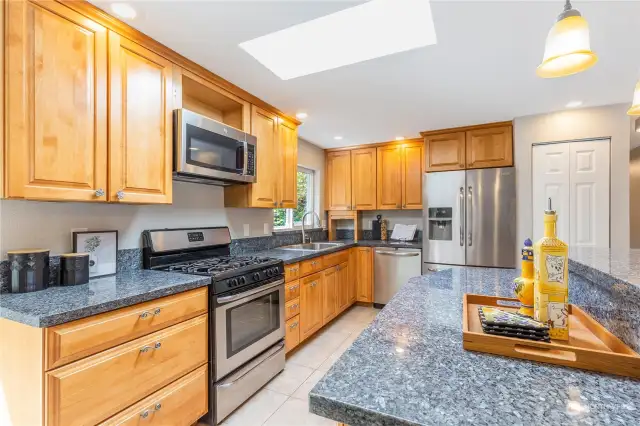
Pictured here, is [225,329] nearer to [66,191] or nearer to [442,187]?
[66,191]

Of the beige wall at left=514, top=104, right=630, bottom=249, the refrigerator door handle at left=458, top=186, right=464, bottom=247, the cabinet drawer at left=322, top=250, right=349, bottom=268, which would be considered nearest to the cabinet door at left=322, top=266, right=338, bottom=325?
the cabinet drawer at left=322, top=250, right=349, bottom=268

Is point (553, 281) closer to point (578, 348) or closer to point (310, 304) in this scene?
point (578, 348)

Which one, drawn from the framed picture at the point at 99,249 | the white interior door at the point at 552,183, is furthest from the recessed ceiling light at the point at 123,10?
the white interior door at the point at 552,183

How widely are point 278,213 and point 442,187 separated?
2043mm

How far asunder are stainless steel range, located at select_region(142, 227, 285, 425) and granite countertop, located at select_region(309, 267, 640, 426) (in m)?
1.25

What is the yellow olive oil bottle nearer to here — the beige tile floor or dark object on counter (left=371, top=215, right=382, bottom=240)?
the beige tile floor

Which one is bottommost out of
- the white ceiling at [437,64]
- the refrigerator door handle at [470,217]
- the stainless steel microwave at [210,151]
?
the refrigerator door handle at [470,217]

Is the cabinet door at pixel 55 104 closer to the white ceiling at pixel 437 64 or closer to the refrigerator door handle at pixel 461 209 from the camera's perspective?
the white ceiling at pixel 437 64

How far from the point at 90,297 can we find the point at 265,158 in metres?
1.81

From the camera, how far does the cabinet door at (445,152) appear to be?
359cm

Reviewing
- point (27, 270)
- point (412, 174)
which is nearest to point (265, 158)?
point (27, 270)

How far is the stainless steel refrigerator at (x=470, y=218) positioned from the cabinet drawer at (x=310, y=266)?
1.42 meters

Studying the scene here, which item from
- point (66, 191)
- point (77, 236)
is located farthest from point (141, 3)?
point (77, 236)

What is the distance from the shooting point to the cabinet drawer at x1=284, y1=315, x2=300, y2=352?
8.42ft
